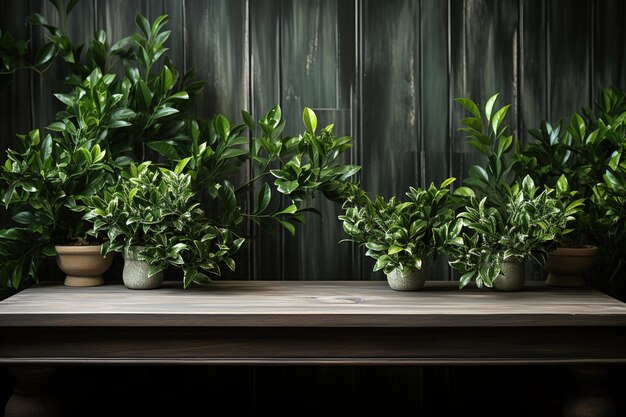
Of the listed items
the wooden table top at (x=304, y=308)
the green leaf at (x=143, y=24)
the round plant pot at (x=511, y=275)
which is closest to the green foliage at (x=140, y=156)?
the green leaf at (x=143, y=24)

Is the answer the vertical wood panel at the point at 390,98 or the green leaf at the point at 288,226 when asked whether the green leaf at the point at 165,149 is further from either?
the vertical wood panel at the point at 390,98

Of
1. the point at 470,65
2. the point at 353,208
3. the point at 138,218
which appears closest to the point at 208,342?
the point at 138,218

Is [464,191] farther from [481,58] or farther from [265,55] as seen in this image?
[265,55]

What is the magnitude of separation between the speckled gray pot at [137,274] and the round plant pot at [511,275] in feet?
2.95

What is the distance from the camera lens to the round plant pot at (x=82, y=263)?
178cm

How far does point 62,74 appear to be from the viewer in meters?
2.02

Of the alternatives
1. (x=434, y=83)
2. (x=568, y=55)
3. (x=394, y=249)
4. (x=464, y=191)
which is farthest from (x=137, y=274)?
(x=568, y=55)

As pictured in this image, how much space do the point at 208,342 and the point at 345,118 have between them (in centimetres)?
84

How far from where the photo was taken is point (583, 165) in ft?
6.18

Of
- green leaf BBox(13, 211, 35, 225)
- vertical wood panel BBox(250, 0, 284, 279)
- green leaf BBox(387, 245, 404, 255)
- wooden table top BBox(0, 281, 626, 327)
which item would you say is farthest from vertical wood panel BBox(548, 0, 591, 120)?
green leaf BBox(13, 211, 35, 225)

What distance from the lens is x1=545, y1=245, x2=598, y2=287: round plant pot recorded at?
5.90 ft

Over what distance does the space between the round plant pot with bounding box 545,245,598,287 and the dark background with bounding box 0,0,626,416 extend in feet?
1.18

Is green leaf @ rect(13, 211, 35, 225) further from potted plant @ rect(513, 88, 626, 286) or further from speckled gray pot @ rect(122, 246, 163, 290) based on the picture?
potted plant @ rect(513, 88, 626, 286)

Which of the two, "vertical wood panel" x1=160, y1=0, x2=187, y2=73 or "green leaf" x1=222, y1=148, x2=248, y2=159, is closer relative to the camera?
"green leaf" x1=222, y1=148, x2=248, y2=159
